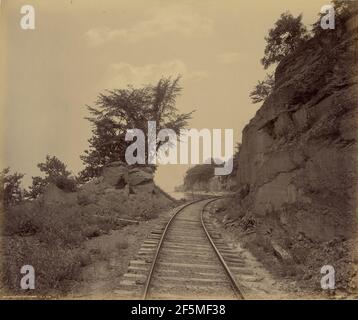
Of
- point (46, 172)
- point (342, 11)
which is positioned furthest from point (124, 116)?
point (342, 11)

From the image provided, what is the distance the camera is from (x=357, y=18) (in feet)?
38.3

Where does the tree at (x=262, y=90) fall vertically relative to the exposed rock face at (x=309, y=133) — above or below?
above

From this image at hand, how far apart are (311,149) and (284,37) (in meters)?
9.54

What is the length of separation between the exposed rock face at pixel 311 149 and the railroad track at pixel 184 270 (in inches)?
83.0

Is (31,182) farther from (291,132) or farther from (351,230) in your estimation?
(351,230)

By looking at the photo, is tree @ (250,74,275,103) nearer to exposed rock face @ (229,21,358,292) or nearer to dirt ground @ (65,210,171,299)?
exposed rock face @ (229,21,358,292)

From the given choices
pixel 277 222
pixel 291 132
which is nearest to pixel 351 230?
pixel 277 222

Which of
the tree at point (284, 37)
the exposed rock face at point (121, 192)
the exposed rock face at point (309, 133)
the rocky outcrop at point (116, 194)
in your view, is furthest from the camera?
the exposed rock face at point (121, 192)

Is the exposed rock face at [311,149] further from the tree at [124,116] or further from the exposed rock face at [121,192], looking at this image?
the tree at [124,116]

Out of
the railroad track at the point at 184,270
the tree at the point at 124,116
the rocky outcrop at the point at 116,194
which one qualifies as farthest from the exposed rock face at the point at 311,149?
the tree at the point at 124,116

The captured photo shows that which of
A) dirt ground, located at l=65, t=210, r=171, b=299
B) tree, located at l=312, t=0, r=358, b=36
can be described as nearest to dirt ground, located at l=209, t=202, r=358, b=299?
dirt ground, located at l=65, t=210, r=171, b=299

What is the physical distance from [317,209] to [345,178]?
1.28 meters

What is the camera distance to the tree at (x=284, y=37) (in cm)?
1830

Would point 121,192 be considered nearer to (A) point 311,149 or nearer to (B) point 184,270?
(A) point 311,149
